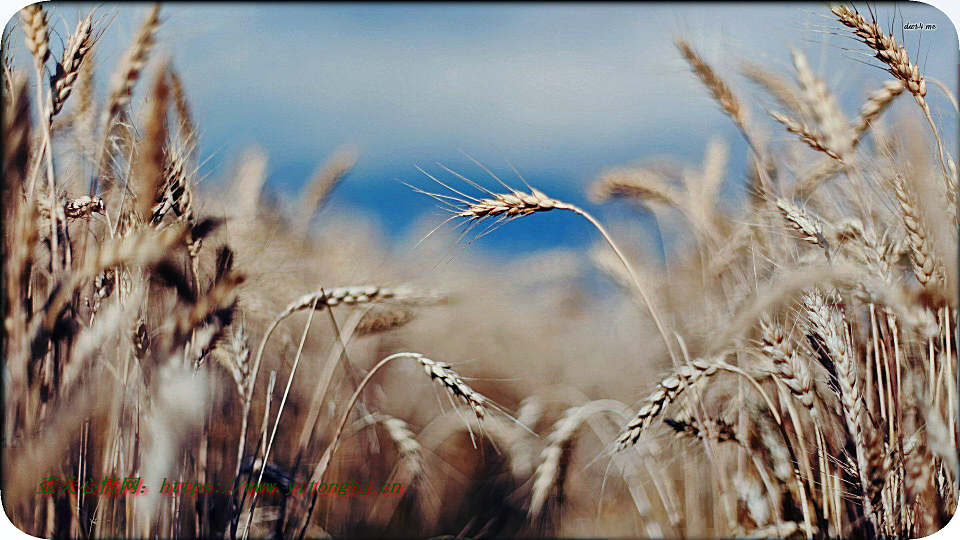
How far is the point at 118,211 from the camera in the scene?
160cm

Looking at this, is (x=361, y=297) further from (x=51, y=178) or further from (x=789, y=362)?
(x=789, y=362)

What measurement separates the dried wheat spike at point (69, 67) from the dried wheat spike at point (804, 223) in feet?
6.71

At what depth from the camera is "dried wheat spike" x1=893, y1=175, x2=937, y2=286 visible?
1.59 metres

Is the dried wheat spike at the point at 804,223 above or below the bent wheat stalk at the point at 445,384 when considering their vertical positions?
above

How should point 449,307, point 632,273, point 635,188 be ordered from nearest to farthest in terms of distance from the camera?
point 632,273 → point 449,307 → point 635,188

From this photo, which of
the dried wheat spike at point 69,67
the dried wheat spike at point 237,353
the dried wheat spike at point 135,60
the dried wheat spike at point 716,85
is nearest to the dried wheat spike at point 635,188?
the dried wheat spike at point 716,85

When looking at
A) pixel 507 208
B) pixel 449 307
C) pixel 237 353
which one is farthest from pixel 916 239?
pixel 237 353

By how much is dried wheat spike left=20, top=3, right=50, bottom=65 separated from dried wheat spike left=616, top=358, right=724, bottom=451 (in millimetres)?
1917

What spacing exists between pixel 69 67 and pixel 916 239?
2.40 metres

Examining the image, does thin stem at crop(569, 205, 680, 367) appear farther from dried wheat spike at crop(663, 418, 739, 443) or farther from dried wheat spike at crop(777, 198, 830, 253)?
dried wheat spike at crop(777, 198, 830, 253)

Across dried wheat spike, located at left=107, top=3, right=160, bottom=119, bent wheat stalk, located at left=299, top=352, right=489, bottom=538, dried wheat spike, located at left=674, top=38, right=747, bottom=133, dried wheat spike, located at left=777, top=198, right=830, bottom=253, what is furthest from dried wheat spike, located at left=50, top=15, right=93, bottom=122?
dried wheat spike, located at left=777, top=198, right=830, bottom=253

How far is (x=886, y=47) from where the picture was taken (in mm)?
1617

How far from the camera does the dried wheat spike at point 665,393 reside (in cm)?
149

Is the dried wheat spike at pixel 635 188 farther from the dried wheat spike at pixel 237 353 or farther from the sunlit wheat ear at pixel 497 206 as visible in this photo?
the dried wheat spike at pixel 237 353
